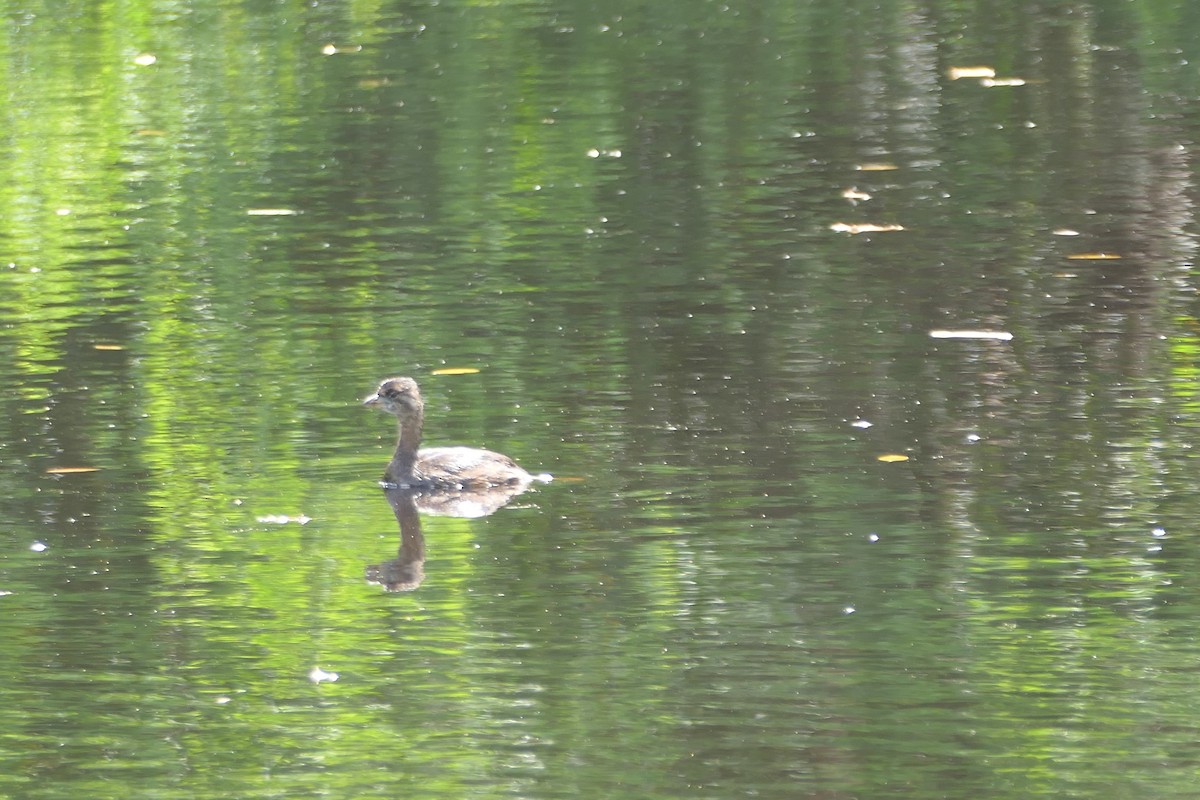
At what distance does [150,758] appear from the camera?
6469 millimetres

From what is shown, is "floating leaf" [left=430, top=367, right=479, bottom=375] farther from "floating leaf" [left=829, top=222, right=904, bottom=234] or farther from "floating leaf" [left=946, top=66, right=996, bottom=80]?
"floating leaf" [left=946, top=66, right=996, bottom=80]

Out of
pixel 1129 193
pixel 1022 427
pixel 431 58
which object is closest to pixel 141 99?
pixel 431 58

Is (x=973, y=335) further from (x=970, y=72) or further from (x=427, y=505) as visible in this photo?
(x=970, y=72)

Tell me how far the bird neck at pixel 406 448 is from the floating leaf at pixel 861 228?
474 cm

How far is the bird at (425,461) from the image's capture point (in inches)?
362

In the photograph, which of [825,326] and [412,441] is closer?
[412,441]

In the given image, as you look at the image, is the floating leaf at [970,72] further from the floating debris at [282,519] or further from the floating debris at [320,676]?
the floating debris at [320,676]

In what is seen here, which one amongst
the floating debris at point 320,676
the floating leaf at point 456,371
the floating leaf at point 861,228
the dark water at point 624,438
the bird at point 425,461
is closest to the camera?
the dark water at point 624,438

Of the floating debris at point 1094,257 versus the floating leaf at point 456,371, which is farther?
the floating debris at point 1094,257

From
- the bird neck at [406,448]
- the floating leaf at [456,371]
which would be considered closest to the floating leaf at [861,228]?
the floating leaf at [456,371]

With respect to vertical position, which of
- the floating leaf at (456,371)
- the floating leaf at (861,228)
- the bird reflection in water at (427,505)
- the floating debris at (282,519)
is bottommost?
the bird reflection in water at (427,505)

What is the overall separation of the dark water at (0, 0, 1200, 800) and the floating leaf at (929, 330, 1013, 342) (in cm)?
6

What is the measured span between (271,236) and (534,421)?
5.14 meters

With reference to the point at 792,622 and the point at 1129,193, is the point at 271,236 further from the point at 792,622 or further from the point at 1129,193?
the point at 792,622
